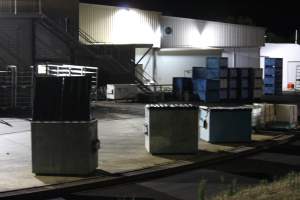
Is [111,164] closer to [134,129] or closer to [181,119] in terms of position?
[181,119]

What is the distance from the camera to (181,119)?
13008 mm

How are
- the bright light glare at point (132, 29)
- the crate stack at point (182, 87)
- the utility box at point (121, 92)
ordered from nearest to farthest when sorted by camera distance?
the utility box at point (121, 92)
the crate stack at point (182, 87)
the bright light glare at point (132, 29)

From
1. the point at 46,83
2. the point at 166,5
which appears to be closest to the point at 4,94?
the point at 46,83

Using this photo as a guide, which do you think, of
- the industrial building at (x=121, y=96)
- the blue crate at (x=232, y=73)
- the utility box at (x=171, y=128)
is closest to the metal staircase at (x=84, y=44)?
the industrial building at (x=121, y=96)

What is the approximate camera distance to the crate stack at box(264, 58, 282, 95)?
42312mm

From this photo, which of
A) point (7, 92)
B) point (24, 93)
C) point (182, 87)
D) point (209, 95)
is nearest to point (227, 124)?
point (24, 93)

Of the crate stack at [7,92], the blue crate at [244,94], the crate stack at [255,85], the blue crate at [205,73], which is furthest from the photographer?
the crate stack at [255,85]

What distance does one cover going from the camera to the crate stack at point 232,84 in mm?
35125

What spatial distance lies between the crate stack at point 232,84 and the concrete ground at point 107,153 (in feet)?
50.7

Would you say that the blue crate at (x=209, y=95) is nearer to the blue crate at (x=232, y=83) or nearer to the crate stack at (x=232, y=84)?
the crate stack at (x=232, y=84)

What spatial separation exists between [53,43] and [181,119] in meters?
19.4

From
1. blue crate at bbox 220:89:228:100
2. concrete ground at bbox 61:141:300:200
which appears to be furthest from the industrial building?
concrete ground at bbox 61:141:300:200

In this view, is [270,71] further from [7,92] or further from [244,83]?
[7,92]

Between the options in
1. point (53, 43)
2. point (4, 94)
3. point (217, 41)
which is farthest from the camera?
point (217, 41)
